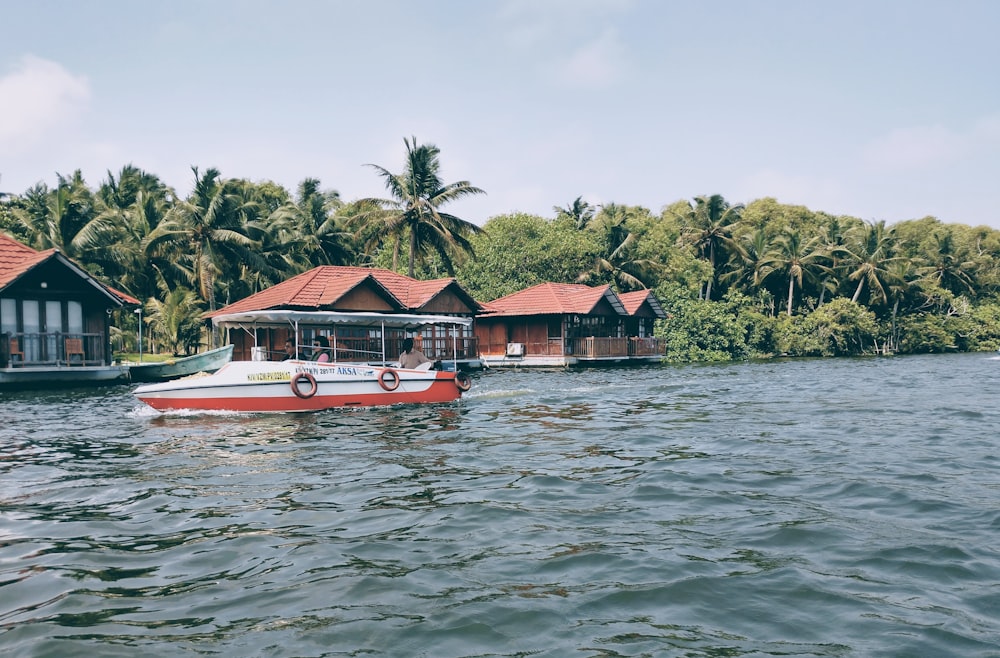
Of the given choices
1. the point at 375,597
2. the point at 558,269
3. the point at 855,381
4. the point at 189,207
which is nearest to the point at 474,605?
the point at 375,597

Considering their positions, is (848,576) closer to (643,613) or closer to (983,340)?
(643,613)

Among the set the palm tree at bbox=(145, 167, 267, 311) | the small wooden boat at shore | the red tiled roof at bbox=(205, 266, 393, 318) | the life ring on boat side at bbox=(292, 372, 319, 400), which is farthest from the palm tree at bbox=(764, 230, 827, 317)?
the life ring on boat side at bbox=(292, 372, 319, 400)

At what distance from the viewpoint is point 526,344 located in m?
40.2

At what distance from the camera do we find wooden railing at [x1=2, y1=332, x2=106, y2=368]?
24.2m

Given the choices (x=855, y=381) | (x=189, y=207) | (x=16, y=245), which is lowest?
(x=855, y=381)

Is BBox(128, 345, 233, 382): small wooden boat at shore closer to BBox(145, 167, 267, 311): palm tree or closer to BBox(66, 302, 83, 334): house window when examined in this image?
BBox(66, 302, 83, 334): house window

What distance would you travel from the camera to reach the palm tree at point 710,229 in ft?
178

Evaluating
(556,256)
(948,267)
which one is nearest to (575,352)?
(556,256)

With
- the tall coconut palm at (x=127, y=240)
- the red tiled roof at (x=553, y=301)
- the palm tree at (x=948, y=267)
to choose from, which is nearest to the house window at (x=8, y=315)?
the tall coconut palm at (x=127, y=240)

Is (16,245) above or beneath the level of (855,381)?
above

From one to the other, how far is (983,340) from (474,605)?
218 feet

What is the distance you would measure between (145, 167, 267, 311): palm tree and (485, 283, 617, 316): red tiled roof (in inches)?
509

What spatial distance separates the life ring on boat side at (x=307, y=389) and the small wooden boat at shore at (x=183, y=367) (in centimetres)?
1152

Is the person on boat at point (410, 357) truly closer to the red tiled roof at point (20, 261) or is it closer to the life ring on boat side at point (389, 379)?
the life ring on boat side at point (389, 379)
